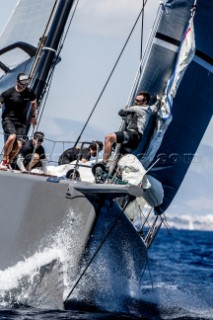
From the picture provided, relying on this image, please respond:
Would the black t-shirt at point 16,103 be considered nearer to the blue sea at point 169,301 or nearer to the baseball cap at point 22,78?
the baseball cap at point 22,78

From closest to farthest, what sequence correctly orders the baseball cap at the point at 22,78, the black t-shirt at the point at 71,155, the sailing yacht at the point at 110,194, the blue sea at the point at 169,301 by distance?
the blue sea at the point at 169,301
the sailing yacht at the point at 110,194
the baseball cap at the point at 22,78
the black t-shirt at the point at 71,155

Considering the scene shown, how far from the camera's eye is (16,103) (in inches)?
347

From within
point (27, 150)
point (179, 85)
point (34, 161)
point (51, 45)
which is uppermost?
point (179, 85)

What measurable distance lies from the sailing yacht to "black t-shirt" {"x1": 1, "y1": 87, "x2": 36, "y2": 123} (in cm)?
96

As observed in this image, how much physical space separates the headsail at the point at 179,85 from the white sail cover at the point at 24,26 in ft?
6.36

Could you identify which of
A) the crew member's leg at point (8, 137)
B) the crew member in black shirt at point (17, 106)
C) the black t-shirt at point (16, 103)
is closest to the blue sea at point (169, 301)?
the crew member's leg at point (8, 137)

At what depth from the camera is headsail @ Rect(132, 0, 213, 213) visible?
30.2 ft

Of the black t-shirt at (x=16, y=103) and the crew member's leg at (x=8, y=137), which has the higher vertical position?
the black t-shirt at (x=16, y=103)

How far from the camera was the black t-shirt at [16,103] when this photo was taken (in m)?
8.79

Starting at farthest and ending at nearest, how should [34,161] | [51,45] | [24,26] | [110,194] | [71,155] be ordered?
[24,26], [51,45], [71,155], [34,161], [110,194]

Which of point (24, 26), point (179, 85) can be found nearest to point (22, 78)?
point (179, 85)

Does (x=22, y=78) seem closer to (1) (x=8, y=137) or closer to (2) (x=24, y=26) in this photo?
(1) (x=8, y=137)

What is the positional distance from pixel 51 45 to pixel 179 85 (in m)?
1.77

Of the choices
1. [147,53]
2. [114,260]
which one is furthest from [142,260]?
[147,53]
